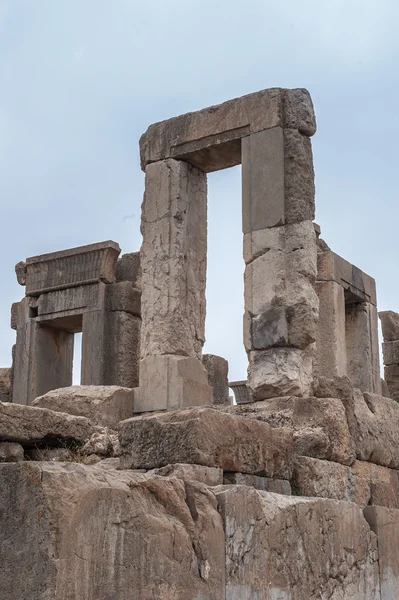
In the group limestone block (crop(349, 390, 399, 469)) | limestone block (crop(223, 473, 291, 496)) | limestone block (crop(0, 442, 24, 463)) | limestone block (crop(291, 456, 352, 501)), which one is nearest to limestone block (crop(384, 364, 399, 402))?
limestone block (crop(349, 390, 399, 469))

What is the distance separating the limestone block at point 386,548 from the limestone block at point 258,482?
1.57 feet

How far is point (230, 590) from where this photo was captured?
147 inches

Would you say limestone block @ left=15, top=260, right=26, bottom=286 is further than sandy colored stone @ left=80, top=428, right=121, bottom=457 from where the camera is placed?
Yes

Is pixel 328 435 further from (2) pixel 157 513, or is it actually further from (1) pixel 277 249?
(2) pixel 157 513

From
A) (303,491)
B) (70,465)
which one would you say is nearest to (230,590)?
(70,465)

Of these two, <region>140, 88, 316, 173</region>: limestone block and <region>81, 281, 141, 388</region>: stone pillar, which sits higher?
<region>140, 88, 316, 173</region>: limestone block

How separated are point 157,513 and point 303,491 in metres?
2.10

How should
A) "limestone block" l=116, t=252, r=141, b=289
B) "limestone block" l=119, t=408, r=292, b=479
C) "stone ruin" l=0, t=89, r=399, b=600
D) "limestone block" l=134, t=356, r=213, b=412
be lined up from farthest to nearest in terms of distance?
"limestone block" l=116, t=252, r=141, b=289 < "limestone block" l=134, t=356, r=213, b=412 < "limestone block" l=119, t=408, r=292, b=479 < "stone ruin" l=0, t=89, r=399, b=600

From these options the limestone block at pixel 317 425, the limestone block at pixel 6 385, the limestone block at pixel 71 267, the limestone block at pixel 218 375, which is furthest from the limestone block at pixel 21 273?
the limestone block at pixel 317 425

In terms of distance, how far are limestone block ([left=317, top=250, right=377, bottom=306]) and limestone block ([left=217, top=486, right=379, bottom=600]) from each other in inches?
356

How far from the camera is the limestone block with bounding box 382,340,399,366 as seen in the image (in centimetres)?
1559

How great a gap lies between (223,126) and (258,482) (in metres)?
4.14

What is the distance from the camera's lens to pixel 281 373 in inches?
281

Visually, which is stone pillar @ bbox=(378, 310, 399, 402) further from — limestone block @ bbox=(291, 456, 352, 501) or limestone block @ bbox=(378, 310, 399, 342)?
limestone block @ bbox=(291, 456, 352, 501)
